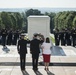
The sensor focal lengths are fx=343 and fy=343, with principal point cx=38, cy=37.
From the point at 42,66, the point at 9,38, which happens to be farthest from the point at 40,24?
the point at 42,66

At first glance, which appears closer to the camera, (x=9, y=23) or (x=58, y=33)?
(x=58, y=33)

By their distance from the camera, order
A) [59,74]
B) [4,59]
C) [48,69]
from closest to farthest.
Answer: [59,74] < [48,69] < [4,59]

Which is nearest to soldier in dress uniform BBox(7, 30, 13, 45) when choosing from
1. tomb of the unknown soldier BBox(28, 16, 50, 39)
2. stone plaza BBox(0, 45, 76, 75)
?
tomb of the unknown soldier BBox(28, 16, 50, 39)

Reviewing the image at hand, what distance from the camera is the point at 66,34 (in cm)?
2589

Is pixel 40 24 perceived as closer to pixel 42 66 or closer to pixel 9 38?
pixel 9 38

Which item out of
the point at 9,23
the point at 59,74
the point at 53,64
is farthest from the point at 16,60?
the point at 9,23

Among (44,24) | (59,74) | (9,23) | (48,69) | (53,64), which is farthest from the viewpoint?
(9,23)

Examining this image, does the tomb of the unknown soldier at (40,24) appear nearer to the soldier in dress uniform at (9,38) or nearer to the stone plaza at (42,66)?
the soldier in dress uniform at (9,38)

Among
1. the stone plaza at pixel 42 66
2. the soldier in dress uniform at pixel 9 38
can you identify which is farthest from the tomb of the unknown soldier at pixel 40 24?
the stone plaza at pixel 42 66

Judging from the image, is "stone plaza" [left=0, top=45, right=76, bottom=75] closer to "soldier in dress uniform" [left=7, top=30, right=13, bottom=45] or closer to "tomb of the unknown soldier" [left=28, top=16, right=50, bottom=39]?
"tomb of the unknown soldier" [left=28, top=16, right=50, bottom=39]

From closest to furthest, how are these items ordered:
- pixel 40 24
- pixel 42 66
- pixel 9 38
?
pixel 42 66 < pixel 40 24 < pixel 9 38

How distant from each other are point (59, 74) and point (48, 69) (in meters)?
1.15

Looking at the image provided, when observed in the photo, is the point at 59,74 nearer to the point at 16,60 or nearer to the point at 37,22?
the point at 16,60

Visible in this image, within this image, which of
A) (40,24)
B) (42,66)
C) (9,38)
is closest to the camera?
(42,66)
